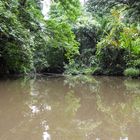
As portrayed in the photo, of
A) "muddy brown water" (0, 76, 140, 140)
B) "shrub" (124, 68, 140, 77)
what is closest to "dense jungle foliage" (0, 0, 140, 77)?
"shrub" (124, 68, 140, 77)

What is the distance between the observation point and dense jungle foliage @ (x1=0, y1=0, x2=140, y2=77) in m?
11.8

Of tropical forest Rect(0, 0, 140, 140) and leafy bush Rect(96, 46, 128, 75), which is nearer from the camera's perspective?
tropical forest Rect(0, 0, 140, 140)

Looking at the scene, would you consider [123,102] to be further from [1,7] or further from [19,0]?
[19,0]

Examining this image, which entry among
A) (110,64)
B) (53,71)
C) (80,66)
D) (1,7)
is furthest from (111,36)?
(1,7)

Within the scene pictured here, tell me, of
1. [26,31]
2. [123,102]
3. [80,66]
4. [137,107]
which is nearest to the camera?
[137,107]

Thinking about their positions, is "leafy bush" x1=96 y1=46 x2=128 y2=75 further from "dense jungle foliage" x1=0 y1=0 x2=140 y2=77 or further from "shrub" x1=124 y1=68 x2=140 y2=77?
"shrub" x1=124 y1=68 x2=140 y2=77

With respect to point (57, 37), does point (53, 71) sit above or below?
below

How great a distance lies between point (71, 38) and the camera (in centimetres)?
1366

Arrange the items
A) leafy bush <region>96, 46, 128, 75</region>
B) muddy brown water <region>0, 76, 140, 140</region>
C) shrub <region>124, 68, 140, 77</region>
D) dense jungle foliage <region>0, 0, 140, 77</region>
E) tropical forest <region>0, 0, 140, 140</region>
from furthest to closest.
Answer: leafy bush <region>96, 46, 128, 75</region> < shrub <region>124, 68, 140, 77</region> < dense jungle foliage <region>0, 0, 140, 77</region> < tropical forest <region>0, 0, 140, 140</region> < muddy brown water <region>0, 76, 140, 140</region>

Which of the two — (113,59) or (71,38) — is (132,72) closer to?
(113,59)

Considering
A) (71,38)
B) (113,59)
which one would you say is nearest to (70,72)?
(113,59)

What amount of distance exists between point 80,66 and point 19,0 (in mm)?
11635

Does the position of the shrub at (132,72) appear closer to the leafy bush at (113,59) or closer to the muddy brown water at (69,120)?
the leafy bush at (113,59)

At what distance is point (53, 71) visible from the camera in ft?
83.0
